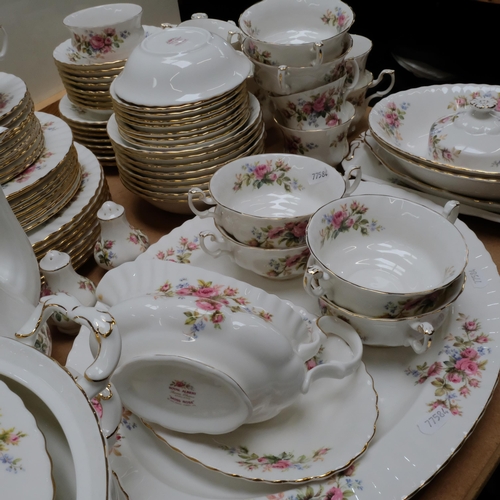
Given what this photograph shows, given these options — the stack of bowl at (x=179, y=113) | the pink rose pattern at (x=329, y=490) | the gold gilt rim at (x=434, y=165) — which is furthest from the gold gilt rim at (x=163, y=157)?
the pink rose pattern at (x=329, y=490)

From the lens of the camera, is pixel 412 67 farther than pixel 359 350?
Yes

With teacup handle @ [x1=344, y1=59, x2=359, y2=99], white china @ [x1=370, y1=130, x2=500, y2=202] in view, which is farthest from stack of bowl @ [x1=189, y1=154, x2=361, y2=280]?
teacup handle @ [x1=344, y1=59, x2=359, y2=99]

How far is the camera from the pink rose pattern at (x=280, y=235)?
606 millimetres

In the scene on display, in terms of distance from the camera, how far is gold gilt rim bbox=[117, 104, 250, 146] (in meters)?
0.70

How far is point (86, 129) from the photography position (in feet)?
2.94

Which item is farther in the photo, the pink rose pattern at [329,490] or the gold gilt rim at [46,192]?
the gold gilt rim at [46,192]

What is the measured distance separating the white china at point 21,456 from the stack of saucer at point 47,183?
1.26 feet

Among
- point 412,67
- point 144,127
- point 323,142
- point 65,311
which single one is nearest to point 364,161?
point 323,142

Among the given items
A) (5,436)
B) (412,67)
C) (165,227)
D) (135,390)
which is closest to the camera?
(5,436)

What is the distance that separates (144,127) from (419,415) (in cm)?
50

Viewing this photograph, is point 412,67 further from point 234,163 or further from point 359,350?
point 359,350

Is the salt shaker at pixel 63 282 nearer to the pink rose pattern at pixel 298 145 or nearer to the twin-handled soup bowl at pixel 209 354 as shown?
the twin-handled soup bowl at pixel 209 354

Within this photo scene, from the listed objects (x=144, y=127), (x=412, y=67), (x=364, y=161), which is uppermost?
(x=144, y=127)

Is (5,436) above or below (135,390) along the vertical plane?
above
